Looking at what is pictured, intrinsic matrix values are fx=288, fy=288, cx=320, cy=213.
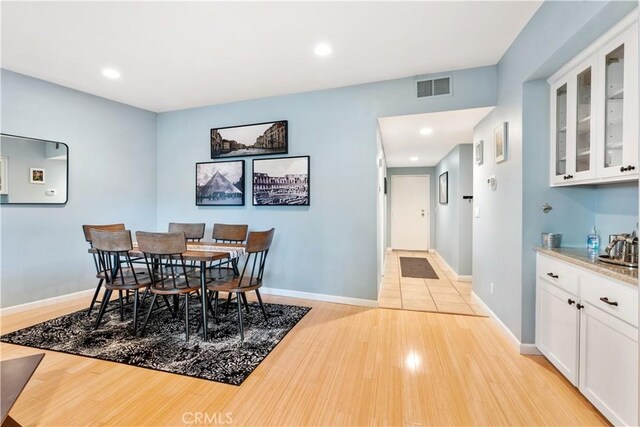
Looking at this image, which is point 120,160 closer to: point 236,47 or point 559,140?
point 236,47

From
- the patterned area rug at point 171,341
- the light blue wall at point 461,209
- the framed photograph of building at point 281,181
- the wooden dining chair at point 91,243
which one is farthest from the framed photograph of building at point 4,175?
the light blue wall at point 461,209

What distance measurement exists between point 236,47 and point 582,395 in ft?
11.9

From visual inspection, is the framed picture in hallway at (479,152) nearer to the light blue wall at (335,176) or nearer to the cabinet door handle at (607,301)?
the light blue wall at (335,176)

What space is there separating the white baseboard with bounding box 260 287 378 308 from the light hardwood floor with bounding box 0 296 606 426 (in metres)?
0.87

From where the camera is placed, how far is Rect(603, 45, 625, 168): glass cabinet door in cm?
161

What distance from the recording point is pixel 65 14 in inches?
86.4

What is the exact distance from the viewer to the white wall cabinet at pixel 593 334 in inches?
53.4

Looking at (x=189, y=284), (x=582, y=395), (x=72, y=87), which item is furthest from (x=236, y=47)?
(x=582, y=395)

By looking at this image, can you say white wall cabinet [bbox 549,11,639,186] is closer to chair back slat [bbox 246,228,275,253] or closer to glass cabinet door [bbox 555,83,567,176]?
glass cabinet door [bbox 555,83,567,176]

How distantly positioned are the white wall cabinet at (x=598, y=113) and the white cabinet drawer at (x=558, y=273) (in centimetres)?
56

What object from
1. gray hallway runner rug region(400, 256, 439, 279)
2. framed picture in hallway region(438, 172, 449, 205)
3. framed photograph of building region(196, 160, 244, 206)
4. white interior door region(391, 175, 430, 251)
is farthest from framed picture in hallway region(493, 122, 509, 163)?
white interior door region(391, 175, 430, 251)

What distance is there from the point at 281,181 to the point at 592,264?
303 centimetres

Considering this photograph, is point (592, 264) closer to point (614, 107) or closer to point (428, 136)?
point (614, 107)

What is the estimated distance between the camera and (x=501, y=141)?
2.65 metres
